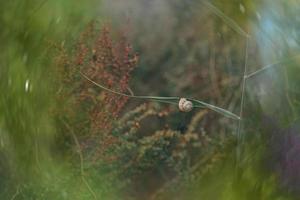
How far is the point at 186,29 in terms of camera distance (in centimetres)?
112

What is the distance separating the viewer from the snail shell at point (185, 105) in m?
1.12

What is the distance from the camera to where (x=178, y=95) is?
1.13m

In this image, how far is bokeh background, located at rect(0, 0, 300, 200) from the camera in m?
1.12

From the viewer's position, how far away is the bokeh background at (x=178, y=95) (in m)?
1.12

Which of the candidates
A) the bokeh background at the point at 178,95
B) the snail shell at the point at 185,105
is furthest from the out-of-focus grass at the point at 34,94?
the snail shell at the point at 185,105

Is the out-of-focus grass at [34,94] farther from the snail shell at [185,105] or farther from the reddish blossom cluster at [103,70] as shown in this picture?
the snail shell at [185,105]

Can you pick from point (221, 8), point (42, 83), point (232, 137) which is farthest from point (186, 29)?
point (42, 83)

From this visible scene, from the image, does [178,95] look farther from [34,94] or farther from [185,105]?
[34,94]

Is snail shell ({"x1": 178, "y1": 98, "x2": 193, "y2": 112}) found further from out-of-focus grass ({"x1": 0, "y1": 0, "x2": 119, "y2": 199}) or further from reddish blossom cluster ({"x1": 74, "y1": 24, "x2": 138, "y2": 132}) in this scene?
out-of-focus grass ({"x1": 0, "y1": 0, "x2": 119, "y2": 199})

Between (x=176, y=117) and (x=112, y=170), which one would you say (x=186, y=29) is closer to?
(x=176, y=117)

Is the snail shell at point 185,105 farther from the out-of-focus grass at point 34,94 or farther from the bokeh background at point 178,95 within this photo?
the out-of-focus grass at point 34,94

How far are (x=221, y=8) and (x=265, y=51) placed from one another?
0.11 m

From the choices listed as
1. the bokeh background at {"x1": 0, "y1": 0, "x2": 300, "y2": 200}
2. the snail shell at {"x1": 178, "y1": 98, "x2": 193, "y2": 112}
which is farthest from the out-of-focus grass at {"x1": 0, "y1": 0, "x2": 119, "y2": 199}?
the snail shell at {"x1": 178, "y1": 98, "x2": 193, "y2": 112}

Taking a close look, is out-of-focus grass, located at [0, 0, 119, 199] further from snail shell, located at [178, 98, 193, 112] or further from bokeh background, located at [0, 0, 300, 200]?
snail shell, located at [178, 98, 193, 112]
